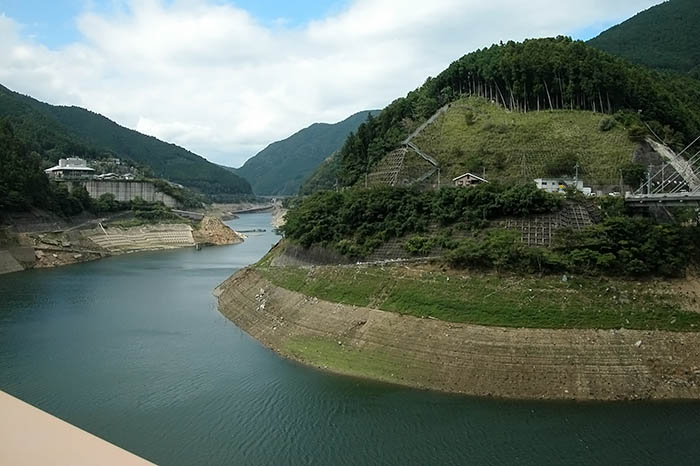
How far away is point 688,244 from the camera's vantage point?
87.2 feet

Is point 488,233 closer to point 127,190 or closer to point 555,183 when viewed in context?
point 555,183

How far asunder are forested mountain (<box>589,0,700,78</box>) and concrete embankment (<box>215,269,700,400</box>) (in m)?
68.5

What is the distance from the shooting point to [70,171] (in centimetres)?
9775

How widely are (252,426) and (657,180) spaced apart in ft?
102

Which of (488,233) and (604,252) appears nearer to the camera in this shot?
(604,252)

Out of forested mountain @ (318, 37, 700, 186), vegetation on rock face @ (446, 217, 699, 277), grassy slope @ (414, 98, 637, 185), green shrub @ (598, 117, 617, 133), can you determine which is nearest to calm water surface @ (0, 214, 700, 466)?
vegetation on rock face @ (446, 217, 699, 277)

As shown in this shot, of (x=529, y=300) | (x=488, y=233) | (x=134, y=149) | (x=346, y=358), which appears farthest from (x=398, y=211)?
(x=134, y=149)

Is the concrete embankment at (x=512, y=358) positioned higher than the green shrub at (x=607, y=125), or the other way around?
the green shrub at (x=607, y=125)

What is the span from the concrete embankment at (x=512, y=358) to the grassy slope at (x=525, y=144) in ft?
59.4

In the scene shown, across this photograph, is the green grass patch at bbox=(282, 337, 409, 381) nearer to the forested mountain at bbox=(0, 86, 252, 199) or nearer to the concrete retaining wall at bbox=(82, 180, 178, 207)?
the concrete retaining wall at bbox=(82, 180, 178, 207)

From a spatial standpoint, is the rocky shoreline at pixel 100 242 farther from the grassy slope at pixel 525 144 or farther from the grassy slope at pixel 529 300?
the grassy slope at pixel 529 300

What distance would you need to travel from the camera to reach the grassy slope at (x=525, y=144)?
131 feet

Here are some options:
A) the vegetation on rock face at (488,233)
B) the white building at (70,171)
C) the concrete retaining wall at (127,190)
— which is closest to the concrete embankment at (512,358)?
the vegetation on rock face at (488,233)

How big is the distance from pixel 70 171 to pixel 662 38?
339 feet
